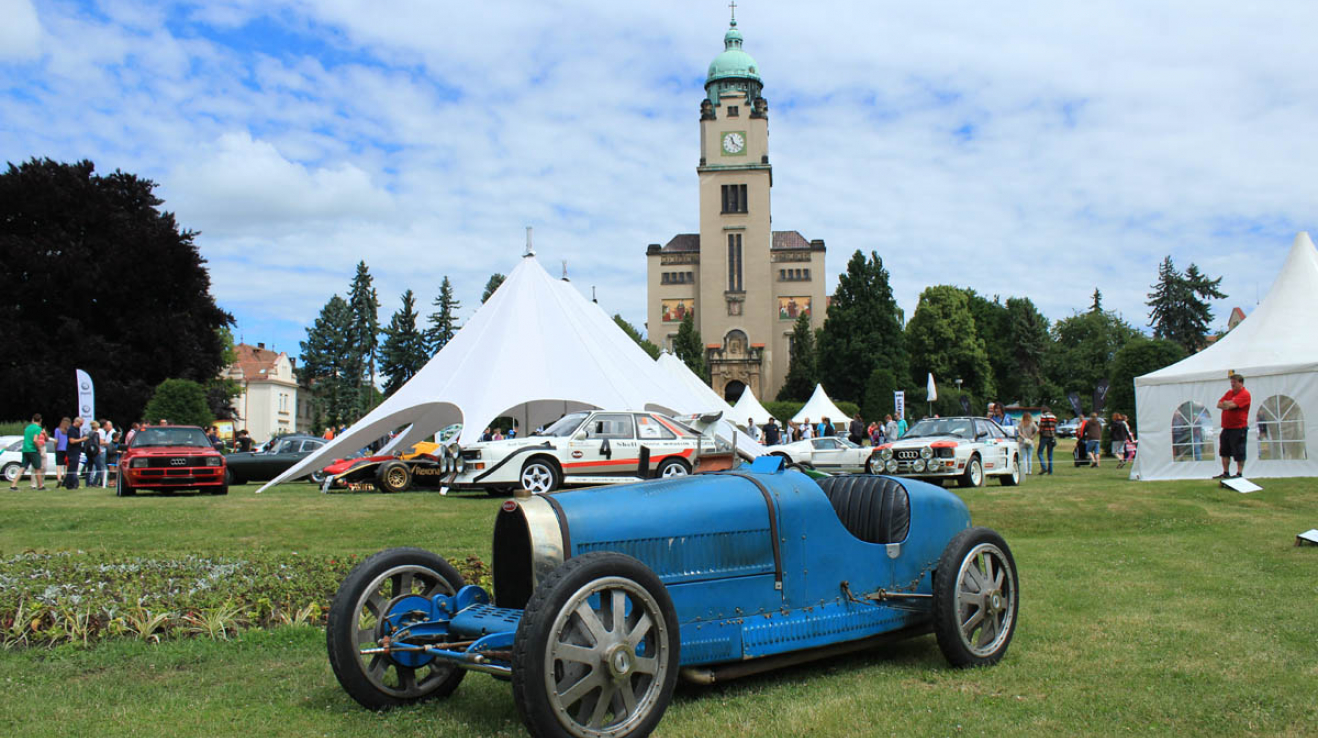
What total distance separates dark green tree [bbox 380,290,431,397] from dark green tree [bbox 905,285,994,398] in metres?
41.9

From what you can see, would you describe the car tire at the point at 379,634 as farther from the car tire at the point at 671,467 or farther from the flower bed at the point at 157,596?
the car tire at the point at 671,467

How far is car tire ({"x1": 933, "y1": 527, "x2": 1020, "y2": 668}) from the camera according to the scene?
5004 millimetres

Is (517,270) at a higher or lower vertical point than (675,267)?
lower

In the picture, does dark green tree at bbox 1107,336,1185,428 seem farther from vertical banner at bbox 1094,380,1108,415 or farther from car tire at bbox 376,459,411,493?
car tire at bbox 376,459,411,493

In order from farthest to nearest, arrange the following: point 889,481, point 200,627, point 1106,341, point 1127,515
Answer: point 1106,341
point 1127,515
point 200,627
point 889,481

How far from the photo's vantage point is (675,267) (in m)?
89.1

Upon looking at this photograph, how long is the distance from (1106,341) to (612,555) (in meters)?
99.0

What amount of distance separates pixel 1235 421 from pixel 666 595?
549 inches

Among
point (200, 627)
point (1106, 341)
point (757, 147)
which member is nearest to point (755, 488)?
point (200, 627)

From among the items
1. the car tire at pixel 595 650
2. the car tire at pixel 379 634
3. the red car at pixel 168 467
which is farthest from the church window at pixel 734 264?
the car tire at pixel 595 650

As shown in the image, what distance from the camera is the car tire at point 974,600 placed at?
500cm

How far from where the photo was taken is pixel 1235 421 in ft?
48.4

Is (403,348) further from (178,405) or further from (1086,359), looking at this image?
(1086,359)

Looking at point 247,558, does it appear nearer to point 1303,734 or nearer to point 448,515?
point 448,515
